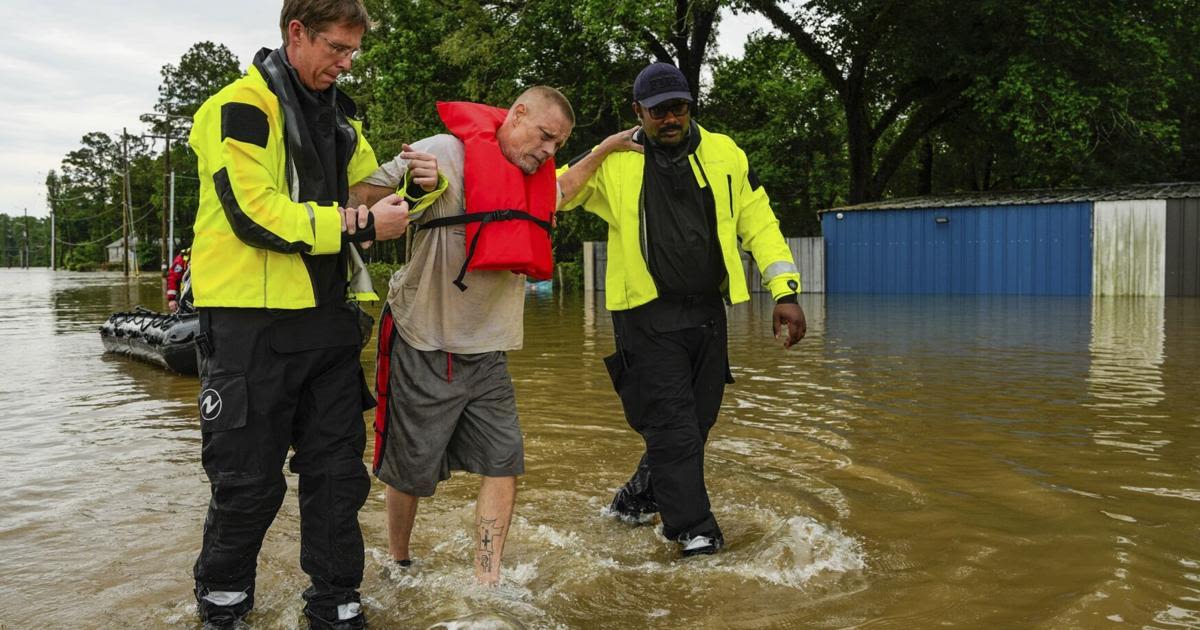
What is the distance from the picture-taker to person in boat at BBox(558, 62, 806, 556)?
4156mm

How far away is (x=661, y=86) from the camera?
414 cm

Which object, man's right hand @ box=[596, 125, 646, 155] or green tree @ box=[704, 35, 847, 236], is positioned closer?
man's right hand @ box=[596, 125, 646, 155]

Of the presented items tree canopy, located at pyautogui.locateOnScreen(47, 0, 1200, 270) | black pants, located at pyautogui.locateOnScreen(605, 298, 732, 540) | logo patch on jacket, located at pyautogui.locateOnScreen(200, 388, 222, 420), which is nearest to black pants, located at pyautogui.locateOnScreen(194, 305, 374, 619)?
logo patch on jacket, located at pyautogui.locateOnScreen(200, 388, 222, 420)

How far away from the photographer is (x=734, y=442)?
249 inches

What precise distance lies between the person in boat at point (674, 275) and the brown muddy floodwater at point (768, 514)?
43 cm

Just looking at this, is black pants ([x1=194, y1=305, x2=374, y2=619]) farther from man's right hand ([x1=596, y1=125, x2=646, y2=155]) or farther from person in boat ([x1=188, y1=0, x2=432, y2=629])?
man's right hand ([x1=596, y1=125, x2=646, y2=155])

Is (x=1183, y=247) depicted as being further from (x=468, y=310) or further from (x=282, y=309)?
(x=282, y=309)

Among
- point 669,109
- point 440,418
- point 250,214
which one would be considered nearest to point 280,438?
→ point 440,418

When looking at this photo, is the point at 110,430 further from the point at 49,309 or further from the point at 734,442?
the point at 49,309

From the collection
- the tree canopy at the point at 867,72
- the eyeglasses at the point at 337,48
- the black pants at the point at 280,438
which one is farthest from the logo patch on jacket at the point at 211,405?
the tree canopy at the point at 867,72

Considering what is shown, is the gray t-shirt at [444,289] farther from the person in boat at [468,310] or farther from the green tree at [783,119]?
the green tree at [783,119]

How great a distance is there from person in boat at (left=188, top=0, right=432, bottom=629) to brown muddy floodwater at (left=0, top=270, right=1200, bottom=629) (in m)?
0.35

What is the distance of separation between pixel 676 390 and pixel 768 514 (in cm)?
89

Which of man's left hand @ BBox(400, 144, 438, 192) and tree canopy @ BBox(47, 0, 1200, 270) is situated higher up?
tree canopy @ BBox(47, 0, 1200, 270)
